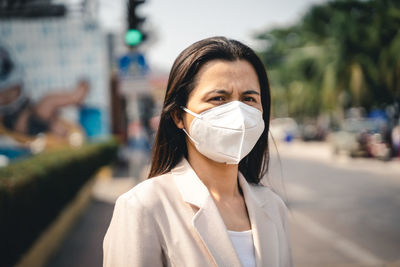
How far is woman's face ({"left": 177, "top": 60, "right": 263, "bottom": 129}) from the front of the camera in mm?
1601

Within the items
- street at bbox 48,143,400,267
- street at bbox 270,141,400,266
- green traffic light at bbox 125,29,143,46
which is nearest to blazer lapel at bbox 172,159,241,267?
street at bbox 48,143,400,267

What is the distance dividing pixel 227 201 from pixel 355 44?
24.6 meters

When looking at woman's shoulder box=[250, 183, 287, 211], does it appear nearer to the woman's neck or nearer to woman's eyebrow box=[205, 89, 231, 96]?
the woman's neck

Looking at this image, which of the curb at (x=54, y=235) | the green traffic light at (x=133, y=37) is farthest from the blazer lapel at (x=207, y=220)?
the green traffic light at (x=133, y=37)

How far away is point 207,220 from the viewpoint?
1510 millimetres

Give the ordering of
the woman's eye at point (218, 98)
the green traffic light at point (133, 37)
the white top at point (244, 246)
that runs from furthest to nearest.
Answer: the green traffic light at point (133, 37) < the woman's eye at point (218, 98) < the white top at point (244, 246)

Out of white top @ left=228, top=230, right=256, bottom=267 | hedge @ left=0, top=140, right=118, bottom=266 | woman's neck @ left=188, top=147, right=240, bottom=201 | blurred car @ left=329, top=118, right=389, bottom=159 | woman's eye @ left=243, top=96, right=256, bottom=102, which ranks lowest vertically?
blurred car @ left=329, top=118, right=389, bottom=159

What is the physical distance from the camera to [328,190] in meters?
10.1

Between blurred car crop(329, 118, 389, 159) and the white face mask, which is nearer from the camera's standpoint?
the white face mask

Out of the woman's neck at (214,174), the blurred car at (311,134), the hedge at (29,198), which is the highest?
the woman's neck at (214,174)

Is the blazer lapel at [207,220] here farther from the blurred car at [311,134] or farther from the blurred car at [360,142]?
the blurred car at [311,134]

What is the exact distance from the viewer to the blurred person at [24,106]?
1530 centimetres

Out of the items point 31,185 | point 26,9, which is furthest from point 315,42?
point 31,185

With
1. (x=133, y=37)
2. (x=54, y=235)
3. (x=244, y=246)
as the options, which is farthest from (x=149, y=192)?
(x=133, y=37)
